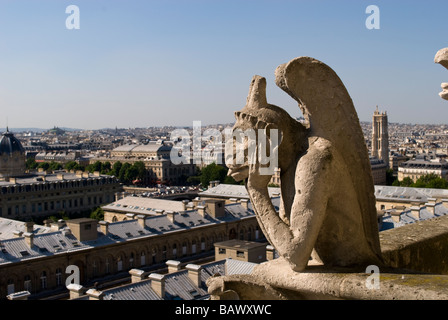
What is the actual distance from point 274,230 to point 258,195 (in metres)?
0.37

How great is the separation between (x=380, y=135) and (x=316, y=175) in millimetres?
147211

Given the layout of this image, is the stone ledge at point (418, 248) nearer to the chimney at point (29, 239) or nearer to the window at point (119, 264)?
the chimney at point (29, 239)

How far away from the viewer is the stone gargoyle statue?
4.37m

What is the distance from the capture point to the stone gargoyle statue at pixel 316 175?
4371 mm

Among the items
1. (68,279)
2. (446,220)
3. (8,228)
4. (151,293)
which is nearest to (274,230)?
(446,220)

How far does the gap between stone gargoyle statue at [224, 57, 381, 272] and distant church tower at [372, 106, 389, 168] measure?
461 feet

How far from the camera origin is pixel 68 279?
1171 inches

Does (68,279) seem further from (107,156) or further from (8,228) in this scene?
(107,156)

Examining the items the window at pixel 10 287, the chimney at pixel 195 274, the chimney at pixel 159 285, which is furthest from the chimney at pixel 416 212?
the window at pixel 10 287

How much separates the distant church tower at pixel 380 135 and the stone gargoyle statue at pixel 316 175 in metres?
140

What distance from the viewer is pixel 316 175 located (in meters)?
4.36

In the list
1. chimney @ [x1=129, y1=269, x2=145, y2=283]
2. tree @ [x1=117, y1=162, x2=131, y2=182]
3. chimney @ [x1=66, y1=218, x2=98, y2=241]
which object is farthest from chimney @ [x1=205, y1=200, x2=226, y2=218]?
tree @ [x1=117, y1=162, x2=131, y2=182]

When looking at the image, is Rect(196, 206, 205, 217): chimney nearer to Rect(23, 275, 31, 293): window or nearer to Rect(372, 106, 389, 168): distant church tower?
Rect(23, 275, 31, 293): window
